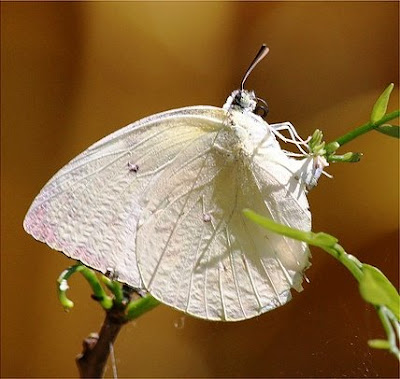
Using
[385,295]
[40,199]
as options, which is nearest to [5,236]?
[40,199]

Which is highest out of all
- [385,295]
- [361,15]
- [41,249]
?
[361,15]

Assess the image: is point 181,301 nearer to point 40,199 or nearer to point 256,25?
point 40,199

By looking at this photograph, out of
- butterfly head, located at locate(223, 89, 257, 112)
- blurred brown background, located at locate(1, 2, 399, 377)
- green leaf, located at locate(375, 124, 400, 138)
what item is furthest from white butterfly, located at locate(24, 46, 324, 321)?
blurred brown background, located at locate(1, 2, 399, 377)

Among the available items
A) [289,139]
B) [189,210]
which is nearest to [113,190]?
[189,210]

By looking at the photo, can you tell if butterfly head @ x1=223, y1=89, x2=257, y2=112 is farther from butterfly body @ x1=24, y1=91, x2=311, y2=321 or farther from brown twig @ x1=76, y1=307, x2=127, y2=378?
brown twig @ x1=76, y1=307, x2=127, y2=378

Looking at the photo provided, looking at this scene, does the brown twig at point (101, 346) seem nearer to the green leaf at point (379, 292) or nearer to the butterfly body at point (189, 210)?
the butterfly body at point (189, 210)
